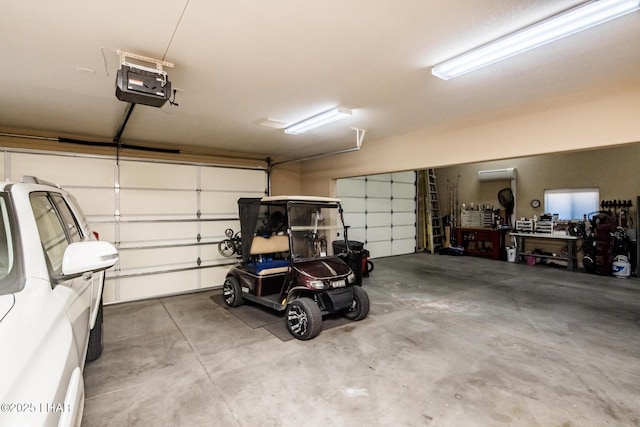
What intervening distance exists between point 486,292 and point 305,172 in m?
4.90

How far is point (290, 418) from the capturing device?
2.34 metres

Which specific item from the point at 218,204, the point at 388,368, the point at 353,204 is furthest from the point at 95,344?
the point at 353,204

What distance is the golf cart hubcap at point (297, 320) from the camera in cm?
369

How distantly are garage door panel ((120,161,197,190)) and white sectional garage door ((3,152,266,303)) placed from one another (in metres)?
0.01

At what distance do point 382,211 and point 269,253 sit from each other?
539cm

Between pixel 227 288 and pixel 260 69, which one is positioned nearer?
pixel 260 69

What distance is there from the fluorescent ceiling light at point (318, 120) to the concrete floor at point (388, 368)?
9.28 feet

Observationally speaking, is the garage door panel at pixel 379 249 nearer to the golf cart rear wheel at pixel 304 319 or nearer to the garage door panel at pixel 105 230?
the golf cart rear wheel at pixel 304 319

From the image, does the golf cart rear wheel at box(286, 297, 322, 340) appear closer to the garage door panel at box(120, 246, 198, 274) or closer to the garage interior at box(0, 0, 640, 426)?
the garage interior at box(0, 0, 640, 426)

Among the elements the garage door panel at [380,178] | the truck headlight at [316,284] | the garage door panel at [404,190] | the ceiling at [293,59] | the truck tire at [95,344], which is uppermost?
the ceiling at [293,59]

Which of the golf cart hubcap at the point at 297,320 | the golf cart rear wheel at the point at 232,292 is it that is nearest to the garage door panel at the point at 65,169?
the golf cart rear wheel at the point at 232,292

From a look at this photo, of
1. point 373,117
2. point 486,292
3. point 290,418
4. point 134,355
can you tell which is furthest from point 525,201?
point 134,355

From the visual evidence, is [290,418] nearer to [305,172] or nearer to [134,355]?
[134,355]

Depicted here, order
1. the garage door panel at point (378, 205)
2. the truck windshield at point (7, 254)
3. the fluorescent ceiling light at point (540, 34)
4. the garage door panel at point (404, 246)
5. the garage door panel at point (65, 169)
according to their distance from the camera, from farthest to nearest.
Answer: the garage door panel at point (404, 246)
the garage door panel at point (378, 205)
the garage door panel at point (65, 169)
the fluorescent ceiling light at point (540, 34)
the truck windshield at point (7, 254)
